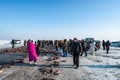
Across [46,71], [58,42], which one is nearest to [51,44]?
[58,42]

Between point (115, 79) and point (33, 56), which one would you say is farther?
point (33, 56)

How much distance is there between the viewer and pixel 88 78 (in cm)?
1268

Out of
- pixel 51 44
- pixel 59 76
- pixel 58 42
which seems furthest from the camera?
pixel 51 44

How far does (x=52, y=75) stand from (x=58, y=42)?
19.3 m

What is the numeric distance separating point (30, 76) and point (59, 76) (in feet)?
4.87

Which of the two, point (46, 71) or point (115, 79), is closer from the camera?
point (115, 79)

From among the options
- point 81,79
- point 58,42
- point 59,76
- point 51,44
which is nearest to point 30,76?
point 59,76

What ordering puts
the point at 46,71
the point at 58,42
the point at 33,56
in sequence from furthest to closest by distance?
1. the point at 58,42
2. the point at 33,56
3. the point at 46,71

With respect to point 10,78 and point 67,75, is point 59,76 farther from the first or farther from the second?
point 10,78

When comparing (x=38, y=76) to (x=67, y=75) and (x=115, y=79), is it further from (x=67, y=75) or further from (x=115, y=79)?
(x=115, y=79)

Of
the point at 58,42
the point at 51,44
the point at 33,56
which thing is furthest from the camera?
the point at 51,44

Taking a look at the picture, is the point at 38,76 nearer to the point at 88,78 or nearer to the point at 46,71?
the point at 46,71

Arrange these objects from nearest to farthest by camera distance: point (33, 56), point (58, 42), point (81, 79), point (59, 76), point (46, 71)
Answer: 1. point (81, 79)
2. point (59, 76)
3. point (46, 71)
4. point (33, 56)
5. point (58, 42)

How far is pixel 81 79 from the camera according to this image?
12398 mm
